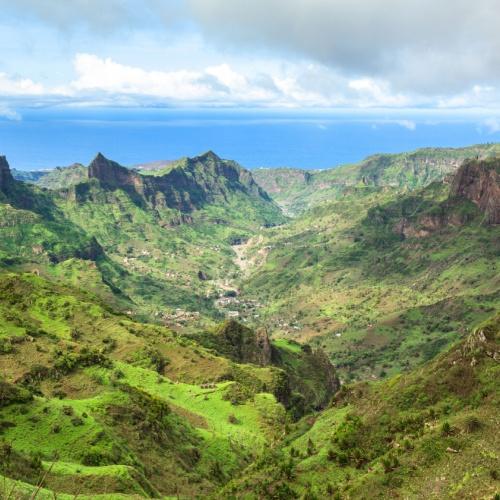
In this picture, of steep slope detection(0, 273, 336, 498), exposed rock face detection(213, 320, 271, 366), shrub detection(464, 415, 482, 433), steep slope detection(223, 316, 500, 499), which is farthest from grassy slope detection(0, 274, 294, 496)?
shrub detection(464, 415, 482, 433)

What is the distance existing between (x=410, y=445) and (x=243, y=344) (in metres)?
115

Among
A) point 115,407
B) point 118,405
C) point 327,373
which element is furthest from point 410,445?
point 327,373

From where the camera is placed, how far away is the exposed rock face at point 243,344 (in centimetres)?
16475

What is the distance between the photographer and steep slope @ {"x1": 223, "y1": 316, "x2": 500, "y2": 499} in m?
51.0

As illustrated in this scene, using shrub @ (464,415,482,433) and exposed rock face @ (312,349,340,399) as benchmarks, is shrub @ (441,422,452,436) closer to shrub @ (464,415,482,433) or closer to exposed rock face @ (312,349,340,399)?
shrub @ (464,415,482,433)

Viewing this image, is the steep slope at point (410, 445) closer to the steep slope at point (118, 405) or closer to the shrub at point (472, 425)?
the shrub at point (472, 425)

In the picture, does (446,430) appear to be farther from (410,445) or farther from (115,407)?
(115,407)

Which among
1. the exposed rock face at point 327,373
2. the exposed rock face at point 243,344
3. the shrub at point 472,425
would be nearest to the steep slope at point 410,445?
the shrub at point 472,425

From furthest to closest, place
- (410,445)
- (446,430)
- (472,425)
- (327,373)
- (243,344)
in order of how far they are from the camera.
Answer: (327,373), (243,344), (410,445), (446,430), (472,425)

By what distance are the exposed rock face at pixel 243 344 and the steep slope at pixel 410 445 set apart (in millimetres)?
84154

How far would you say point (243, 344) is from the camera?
170500mm

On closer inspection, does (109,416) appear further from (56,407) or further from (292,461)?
(292,461)

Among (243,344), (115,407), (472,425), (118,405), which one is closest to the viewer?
(472,425)

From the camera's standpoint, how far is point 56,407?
74.9 metres
